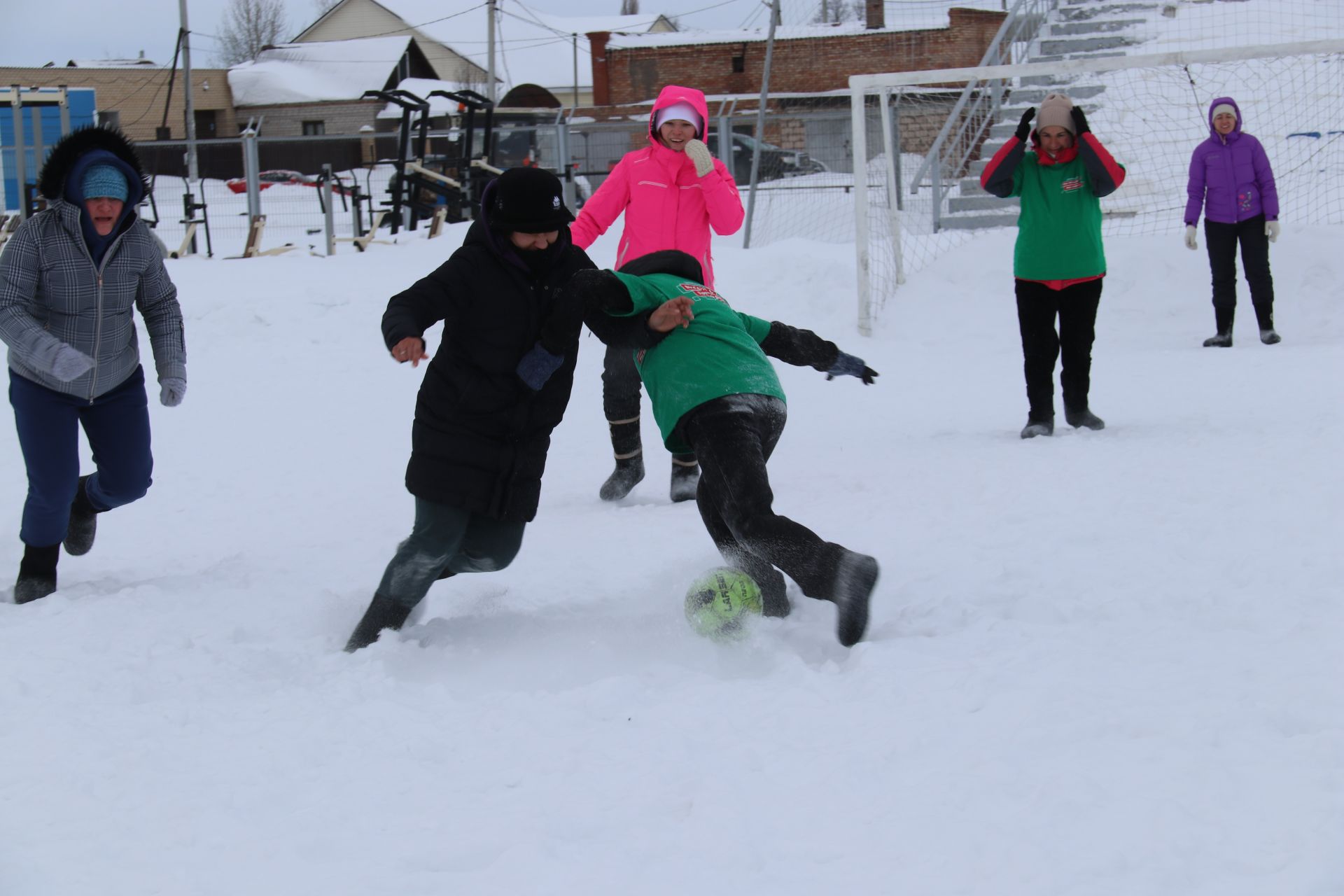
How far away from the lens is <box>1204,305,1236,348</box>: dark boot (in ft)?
31.1

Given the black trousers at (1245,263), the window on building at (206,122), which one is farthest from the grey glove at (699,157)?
the window on building at (206,122)

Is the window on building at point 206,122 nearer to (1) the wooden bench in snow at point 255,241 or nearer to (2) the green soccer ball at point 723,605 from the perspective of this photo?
(1) the wooden bench in snow at point 255,241

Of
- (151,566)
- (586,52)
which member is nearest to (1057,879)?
(151,566)

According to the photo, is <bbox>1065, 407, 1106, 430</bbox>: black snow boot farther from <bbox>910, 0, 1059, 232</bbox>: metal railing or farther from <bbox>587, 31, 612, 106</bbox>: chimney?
<bbox>587, 31, 612, 106</bbox>: chimney

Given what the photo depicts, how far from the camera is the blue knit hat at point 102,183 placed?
421 centimetres

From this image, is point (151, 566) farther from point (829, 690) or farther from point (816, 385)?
point (816, 385)

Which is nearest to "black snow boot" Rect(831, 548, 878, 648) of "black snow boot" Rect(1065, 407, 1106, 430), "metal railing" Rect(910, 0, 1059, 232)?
"black snow boot" Rect(1065, 407, 1106, 430)

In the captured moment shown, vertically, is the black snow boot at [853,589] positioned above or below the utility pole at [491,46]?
below

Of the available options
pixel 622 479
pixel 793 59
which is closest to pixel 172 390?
pixel 622 479

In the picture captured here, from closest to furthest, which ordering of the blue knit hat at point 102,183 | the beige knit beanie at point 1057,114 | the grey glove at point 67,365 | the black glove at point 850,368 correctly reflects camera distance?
the black glove at point 850,368 < the grey glove at point 67,365 < the blue knit hat at point 102,183 < the beige knit beanie at point 1057,114

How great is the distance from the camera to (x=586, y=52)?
160 ft

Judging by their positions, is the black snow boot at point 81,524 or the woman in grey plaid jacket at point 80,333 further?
the black snow boot at point 81,524

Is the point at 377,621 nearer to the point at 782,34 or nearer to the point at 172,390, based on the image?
the point at 172,390

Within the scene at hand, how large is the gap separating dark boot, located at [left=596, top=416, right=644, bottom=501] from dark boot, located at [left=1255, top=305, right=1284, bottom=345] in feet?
19.2
